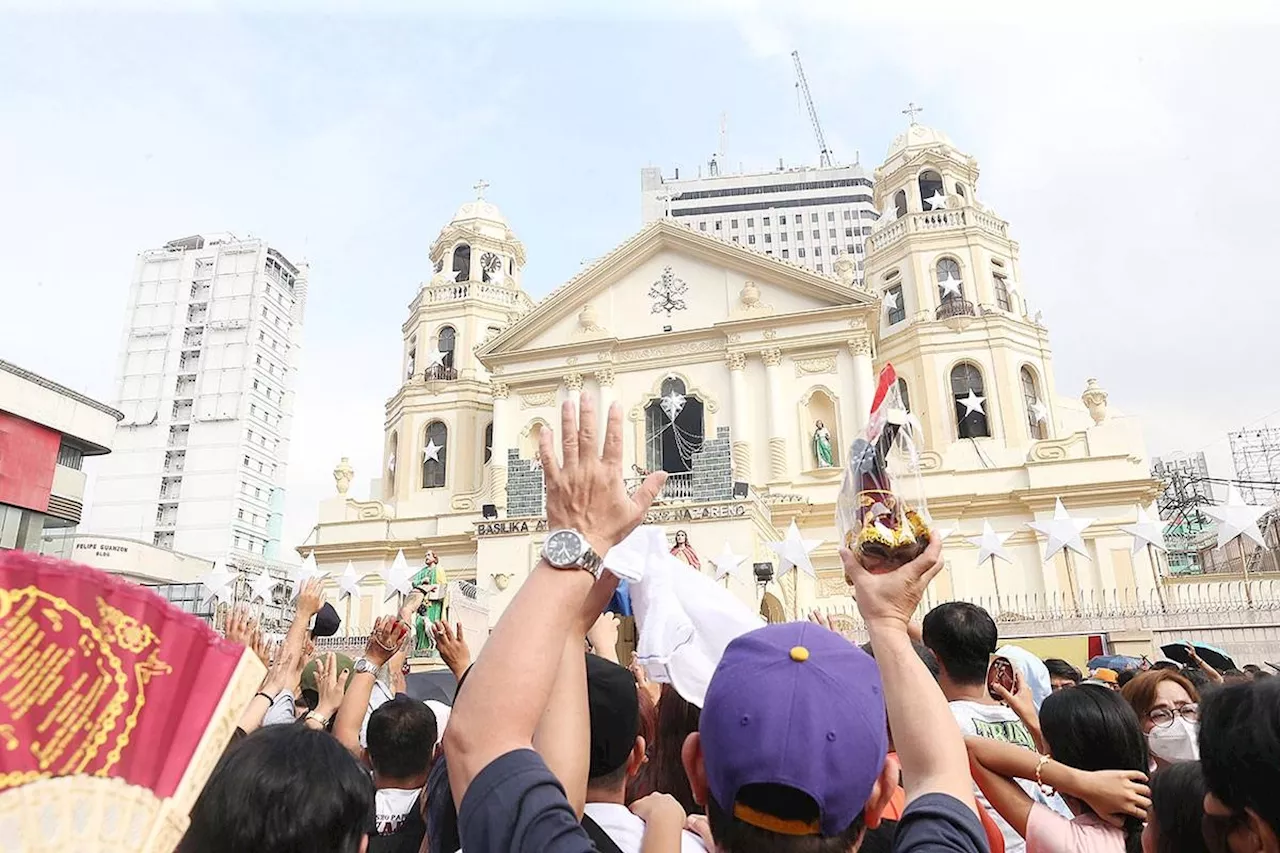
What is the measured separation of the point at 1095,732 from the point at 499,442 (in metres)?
25.4

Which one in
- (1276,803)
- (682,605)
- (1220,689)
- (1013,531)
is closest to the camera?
(1276,803)

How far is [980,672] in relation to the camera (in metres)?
3.27

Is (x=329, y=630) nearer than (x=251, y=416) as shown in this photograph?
Yes

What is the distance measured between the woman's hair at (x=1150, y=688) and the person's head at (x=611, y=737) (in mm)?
2585

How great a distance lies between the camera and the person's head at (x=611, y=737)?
6.68ft

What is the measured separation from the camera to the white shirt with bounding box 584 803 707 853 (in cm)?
186

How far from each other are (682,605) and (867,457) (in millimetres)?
861

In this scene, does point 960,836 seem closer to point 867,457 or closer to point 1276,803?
point 1276,803

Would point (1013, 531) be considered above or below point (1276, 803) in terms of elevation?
above

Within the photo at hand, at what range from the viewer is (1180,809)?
180cm

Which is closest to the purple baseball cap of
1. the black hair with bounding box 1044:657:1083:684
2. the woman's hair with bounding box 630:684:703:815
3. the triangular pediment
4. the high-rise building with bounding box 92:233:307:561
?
the woman's hair with bounding box 630:684:703:815

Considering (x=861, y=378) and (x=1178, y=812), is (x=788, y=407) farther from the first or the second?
(x=1178, y=812)

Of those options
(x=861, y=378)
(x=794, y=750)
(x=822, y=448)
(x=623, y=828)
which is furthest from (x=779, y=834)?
(x=861, y=378)

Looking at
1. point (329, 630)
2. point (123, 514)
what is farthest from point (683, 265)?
point (123, 514)
